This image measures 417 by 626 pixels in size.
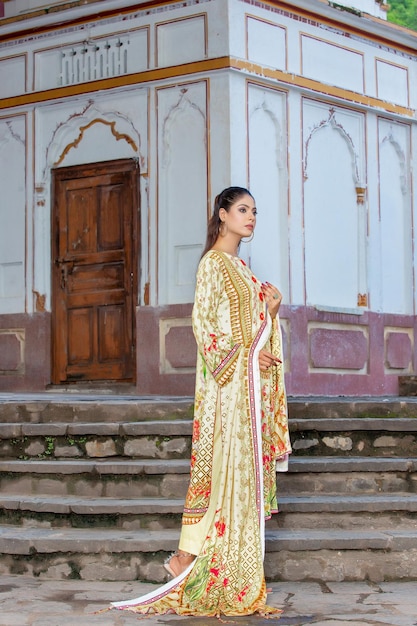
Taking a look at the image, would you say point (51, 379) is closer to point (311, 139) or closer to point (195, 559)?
point (311, 139)

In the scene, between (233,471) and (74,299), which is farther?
(74,299)

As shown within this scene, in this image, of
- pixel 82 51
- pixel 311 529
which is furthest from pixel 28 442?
pixel 82 51

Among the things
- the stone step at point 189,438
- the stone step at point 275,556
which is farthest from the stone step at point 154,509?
the stone step at point 189,438

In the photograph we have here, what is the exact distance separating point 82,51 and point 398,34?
10.1 feet

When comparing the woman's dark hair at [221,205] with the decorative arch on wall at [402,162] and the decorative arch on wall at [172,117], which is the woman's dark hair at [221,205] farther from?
the decorative arch on wall at [402,162]

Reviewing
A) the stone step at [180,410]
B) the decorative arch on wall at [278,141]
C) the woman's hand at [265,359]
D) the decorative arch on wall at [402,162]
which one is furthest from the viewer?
the decorative arch on wall at [402,162]

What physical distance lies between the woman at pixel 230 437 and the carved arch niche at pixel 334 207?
14.2 feet

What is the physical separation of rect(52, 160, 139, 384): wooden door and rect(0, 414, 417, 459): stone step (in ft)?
9.41

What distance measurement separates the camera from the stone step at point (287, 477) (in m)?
6.07

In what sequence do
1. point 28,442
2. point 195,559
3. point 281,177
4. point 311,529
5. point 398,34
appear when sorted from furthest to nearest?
point 398,34, point 281,177, point 28,442, point 311,529, point 195,559

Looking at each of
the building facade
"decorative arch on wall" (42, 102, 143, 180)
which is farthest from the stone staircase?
"decorative arch on wall" (42, 102, 143, 180)

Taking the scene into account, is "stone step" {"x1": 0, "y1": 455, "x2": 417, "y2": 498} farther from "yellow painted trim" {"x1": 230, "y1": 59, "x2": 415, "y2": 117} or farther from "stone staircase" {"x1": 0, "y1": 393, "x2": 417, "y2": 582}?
"yellow painted trim" {"x1": 230, "y1": 59, "x2": 415, "y2": 117}

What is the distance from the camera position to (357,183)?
982 centimetres

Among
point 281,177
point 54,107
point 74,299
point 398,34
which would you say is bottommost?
point 74,299
